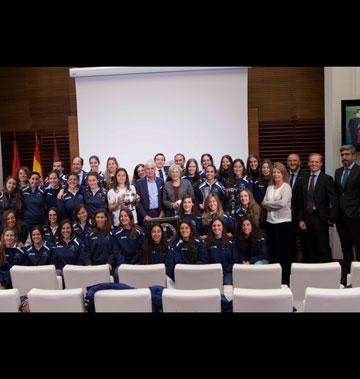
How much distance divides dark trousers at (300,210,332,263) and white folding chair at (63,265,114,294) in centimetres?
283

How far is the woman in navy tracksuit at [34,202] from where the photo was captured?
7.66 m

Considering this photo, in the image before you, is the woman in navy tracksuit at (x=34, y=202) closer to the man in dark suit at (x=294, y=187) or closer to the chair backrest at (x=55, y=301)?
the chair backrest at (x=55, y=301)

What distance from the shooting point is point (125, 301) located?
4.57 meters

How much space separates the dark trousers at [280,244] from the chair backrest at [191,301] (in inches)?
105

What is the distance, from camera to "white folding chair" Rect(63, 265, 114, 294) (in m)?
5.55

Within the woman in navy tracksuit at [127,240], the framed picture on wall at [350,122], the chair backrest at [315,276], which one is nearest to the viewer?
the chair backrest at [315,276]

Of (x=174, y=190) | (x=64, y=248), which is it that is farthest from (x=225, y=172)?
(x=64, y=248)

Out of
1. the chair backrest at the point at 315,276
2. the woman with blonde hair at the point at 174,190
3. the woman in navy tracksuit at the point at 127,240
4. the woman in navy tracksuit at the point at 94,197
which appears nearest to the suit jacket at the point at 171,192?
the woman with blonde hair at the point at 174,190

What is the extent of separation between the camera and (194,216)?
7027 mm

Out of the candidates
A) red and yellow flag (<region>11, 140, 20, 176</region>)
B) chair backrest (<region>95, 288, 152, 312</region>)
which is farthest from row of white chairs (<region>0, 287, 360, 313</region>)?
red and yellow flag (<region>11, 140, 20, 176</region>)

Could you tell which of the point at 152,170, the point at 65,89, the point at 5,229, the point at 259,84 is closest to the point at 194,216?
the point at 152,170

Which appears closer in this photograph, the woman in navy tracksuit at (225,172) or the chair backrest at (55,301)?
the chair backrest at (55,301)
